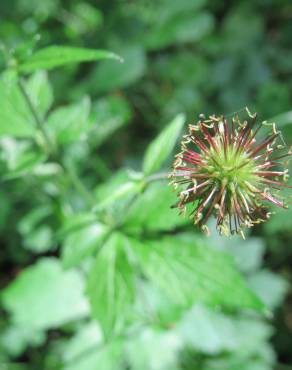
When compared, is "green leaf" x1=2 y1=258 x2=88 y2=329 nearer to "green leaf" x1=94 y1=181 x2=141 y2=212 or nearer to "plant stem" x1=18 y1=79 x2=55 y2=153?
"plant stem" x1=18 y1=79 x2=55 y2=153

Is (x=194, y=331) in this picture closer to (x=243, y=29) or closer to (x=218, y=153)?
(x=218, y=153)

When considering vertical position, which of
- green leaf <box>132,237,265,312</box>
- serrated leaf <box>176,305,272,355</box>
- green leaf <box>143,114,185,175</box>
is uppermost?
green leaf <box>143,114,185,175</box>

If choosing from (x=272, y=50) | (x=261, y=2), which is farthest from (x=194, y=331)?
(x=261, y=2)

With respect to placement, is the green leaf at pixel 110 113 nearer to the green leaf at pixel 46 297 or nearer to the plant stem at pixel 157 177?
the green leaf at pixel 46 297

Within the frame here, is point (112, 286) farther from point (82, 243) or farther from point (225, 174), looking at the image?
point (225, 174)

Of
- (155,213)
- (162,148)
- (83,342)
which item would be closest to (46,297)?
(83,342)

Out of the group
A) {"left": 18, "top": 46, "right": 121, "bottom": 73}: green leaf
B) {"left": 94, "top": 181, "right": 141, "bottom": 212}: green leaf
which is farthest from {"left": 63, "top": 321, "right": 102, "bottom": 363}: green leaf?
{"left": 18, "top": 46, "right": 121, "bottom": 73}: green leaf

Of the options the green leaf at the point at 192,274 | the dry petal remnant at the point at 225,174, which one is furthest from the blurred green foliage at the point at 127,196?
the dry petal remnant at the point at 225,174
